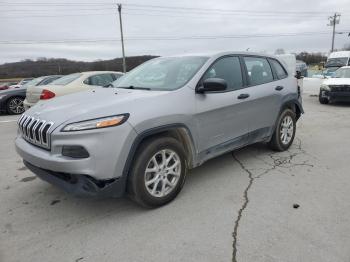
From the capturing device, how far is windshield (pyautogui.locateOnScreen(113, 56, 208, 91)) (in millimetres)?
3885

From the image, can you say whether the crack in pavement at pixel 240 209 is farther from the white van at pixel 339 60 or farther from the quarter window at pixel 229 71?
the white van at pixel 339 60

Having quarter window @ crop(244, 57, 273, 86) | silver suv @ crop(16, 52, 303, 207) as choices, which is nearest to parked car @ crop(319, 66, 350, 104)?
quarter window @ crop(244, 57, 273, 86)

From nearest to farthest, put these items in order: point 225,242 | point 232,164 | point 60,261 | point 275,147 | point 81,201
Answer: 1. point 60,261
2. point 225,242
3. point 81,201
4. point 232,164
5. point 275,147

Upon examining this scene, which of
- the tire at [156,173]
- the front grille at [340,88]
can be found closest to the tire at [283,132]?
the tire at [156,173]

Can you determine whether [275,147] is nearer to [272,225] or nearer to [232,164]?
[232,164]

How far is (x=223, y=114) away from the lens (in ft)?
13.3

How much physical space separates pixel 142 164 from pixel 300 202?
182 centimetres

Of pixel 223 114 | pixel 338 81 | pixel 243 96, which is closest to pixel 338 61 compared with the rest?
pixel 338 81

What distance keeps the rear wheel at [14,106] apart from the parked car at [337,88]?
11.4 m

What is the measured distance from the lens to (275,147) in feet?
17.7

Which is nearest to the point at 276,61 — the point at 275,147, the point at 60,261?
the point at 275,147

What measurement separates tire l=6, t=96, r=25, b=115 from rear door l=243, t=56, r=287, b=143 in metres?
9.83

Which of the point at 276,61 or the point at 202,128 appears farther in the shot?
the point at 276,61

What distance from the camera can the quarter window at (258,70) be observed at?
4699mm
